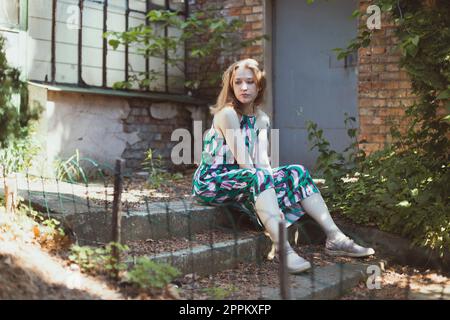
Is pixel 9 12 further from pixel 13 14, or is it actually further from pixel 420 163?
pixel 420 163

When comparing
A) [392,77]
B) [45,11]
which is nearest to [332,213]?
[392,77]

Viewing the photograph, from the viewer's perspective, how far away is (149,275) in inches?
104

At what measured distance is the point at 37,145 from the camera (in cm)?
528

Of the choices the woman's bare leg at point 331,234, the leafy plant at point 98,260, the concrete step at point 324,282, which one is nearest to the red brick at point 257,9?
the woman's bare leg at point 331,234

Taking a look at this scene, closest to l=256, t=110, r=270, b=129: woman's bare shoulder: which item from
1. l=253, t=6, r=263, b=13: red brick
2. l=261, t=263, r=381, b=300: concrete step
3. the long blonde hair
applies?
the long blonde hair

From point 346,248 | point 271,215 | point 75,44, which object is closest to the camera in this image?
point 271,215

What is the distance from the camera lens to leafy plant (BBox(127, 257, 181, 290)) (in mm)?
2621

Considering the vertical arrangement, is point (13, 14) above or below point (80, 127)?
above

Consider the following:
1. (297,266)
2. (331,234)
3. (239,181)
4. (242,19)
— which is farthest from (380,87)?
(297,266)

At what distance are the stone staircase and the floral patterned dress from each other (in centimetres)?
11

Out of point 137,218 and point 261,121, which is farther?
point 261,121

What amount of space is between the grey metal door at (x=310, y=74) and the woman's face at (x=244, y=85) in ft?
8.37

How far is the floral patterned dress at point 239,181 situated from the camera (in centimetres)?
367

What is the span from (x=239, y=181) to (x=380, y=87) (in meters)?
2.64
